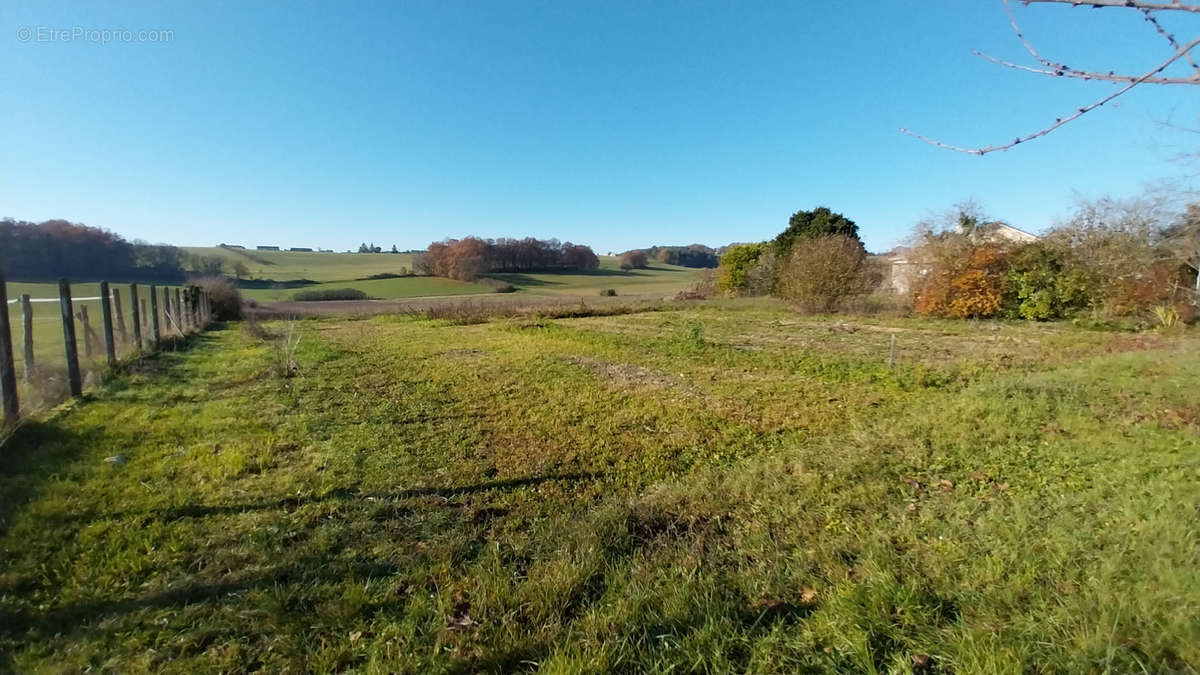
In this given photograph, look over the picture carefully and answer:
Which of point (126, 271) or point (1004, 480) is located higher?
point (126, 271)

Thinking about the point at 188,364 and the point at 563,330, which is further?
the point at 563,330

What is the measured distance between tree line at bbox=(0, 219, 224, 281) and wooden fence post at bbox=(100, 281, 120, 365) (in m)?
0.60

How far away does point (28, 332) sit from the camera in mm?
5656

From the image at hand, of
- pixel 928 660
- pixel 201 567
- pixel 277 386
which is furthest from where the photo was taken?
pixel 277 386

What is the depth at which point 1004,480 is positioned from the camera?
386 cm

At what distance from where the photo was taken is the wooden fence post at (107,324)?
7.69 m

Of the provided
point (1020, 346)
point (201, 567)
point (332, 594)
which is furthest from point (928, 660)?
point (1020, 346)

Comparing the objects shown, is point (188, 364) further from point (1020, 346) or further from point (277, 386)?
point (1020, 346)

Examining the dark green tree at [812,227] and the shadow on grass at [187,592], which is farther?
the dark green tree at [812,227]

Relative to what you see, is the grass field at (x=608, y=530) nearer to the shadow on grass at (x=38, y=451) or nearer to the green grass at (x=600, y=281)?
the shadow on grass at (x=38, y=451)

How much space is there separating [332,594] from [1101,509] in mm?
4515

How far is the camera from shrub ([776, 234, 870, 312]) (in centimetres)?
2005

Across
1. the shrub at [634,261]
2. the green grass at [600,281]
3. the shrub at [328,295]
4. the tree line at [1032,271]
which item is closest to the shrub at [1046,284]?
the tree line at [1032,271]

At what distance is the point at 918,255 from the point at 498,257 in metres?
51.7
